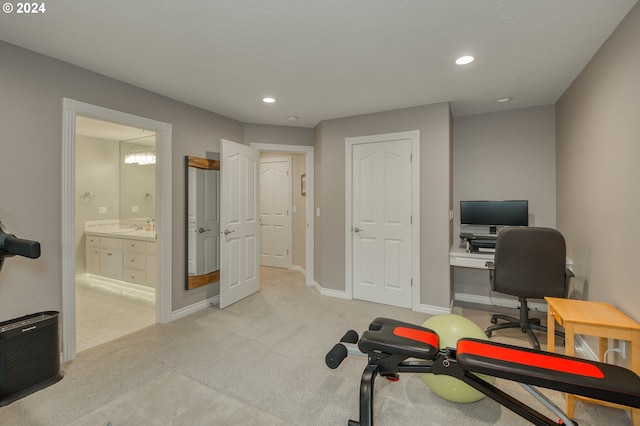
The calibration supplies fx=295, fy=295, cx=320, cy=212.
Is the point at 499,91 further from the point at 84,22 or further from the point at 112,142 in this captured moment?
the point at 112,142

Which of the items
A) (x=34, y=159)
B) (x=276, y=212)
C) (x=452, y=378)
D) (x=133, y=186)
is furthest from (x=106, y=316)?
(x=452, y=378)

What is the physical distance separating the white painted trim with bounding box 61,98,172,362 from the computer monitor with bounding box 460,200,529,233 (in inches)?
143

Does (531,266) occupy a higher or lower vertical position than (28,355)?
higher

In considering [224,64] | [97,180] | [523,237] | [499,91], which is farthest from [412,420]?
[97,180]

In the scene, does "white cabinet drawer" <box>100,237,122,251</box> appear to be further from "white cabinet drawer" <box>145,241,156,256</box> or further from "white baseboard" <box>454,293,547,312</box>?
"white baseboard" <box>454,293,547,312</box>

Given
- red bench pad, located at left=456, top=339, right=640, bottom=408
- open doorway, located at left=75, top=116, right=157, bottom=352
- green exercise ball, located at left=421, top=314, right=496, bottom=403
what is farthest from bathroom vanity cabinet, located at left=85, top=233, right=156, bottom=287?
red bench pad, located at left=456, top=339, right=640, bottom=408

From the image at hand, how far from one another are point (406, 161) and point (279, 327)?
7.91ft

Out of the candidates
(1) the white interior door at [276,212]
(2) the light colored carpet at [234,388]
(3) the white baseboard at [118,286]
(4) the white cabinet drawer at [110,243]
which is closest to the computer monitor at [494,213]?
(2) the light colored carpet at [234,388]

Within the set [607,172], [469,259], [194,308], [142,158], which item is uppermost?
[142,158]

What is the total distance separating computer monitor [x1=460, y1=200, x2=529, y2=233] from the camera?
11.5 ft

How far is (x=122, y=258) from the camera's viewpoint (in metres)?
4.36

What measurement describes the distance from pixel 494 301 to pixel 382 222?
5.88 feet

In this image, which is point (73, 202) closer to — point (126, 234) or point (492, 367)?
point (126, 234)

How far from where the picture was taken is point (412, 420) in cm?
178
